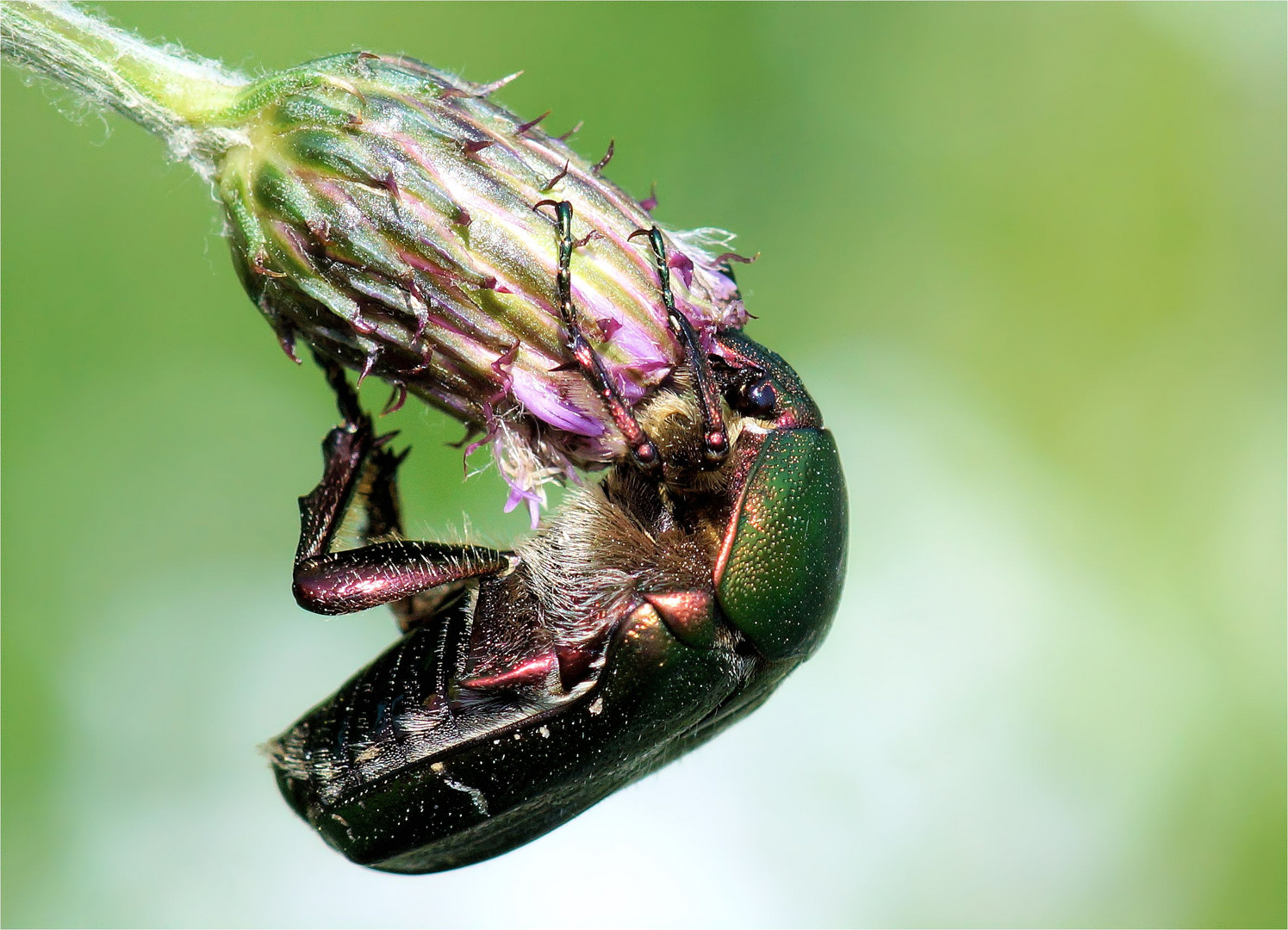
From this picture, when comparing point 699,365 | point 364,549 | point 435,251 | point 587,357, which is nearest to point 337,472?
point 364,549

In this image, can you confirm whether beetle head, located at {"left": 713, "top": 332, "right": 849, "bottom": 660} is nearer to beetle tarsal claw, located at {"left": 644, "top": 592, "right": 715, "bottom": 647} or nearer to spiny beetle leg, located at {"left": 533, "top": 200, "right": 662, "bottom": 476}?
beetle tarsal claw, located at {"left": 644, "top": 592, "right": 715, "bottom": 647}

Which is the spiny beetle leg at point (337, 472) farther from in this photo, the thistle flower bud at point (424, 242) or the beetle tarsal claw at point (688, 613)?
the beetle tarsal claw at point (688, 613)

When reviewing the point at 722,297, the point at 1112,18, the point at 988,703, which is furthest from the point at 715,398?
the point at 1112,18

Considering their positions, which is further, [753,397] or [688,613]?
[753,397]

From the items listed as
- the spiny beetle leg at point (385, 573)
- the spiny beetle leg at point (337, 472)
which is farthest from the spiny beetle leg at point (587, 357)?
the spiny beetle leg at point (337, 472)

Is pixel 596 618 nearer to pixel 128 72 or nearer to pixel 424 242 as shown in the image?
pixel 424 242

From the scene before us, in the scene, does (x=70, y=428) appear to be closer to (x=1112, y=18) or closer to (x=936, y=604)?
(x=936, y=604)
